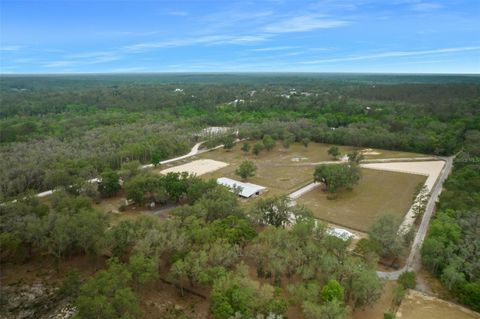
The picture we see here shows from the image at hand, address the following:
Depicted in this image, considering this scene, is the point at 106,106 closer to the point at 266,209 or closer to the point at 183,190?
the point at 183,190

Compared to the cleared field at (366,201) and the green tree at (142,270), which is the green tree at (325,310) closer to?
the green tree at (142,270)

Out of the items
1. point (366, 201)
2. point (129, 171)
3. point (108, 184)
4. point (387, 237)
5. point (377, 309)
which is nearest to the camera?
point (377, 309)

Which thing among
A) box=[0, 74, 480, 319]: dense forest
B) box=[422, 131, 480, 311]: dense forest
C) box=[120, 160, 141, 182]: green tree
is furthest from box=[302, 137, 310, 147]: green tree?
box=[120, 160, 141, 182]: green tree

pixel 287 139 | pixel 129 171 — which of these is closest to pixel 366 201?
pixel 287 139

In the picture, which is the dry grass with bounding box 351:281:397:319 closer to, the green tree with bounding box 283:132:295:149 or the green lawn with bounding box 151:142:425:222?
the green lawn with bounding box 151:142:425:222

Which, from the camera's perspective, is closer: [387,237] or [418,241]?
[387,237]

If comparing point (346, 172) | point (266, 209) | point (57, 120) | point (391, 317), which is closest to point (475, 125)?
point (346, 172)

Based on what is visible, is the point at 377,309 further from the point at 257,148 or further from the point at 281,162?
the point at 257,148

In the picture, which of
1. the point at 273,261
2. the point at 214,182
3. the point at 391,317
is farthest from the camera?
the point at 214,182
